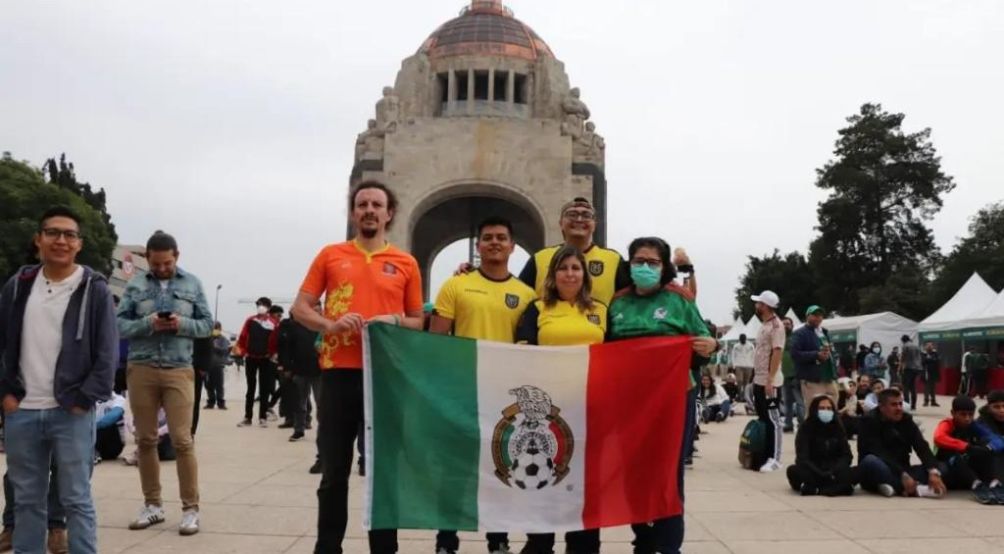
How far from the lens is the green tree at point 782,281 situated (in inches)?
2235

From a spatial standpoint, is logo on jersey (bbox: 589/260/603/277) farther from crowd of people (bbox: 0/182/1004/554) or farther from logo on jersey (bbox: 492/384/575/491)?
logo on jersey (bbox: 492/384/575/491)

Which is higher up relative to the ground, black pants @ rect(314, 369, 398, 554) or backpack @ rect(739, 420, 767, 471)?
black pants @ rect(314, 369, 398, 554)

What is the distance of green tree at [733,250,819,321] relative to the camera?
186 feet

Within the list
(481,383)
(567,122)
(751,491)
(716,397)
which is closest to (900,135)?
(567,122)

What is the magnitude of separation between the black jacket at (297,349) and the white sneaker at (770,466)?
4604mm

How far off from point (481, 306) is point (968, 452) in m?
4.86

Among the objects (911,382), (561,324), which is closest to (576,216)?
(561,324)

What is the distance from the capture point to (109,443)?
8.02 m

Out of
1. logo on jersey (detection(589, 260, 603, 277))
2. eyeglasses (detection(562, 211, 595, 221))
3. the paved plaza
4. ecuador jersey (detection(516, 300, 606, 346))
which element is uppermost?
eyeglasses (detection(562, 211, 595, 221))

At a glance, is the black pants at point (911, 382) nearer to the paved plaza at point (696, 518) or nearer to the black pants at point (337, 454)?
the paved plaza at point (696, 518)

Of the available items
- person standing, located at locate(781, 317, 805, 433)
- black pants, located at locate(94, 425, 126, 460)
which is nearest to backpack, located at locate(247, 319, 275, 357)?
black pants, located at locate(94, 425, 126, 460)

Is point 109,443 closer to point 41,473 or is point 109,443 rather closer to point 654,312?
point 41,473

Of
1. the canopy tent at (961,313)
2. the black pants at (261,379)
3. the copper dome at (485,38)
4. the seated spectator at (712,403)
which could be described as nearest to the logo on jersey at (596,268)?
the black pants at (261,379)

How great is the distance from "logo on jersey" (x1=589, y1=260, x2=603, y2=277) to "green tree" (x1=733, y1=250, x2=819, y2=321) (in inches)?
2044
